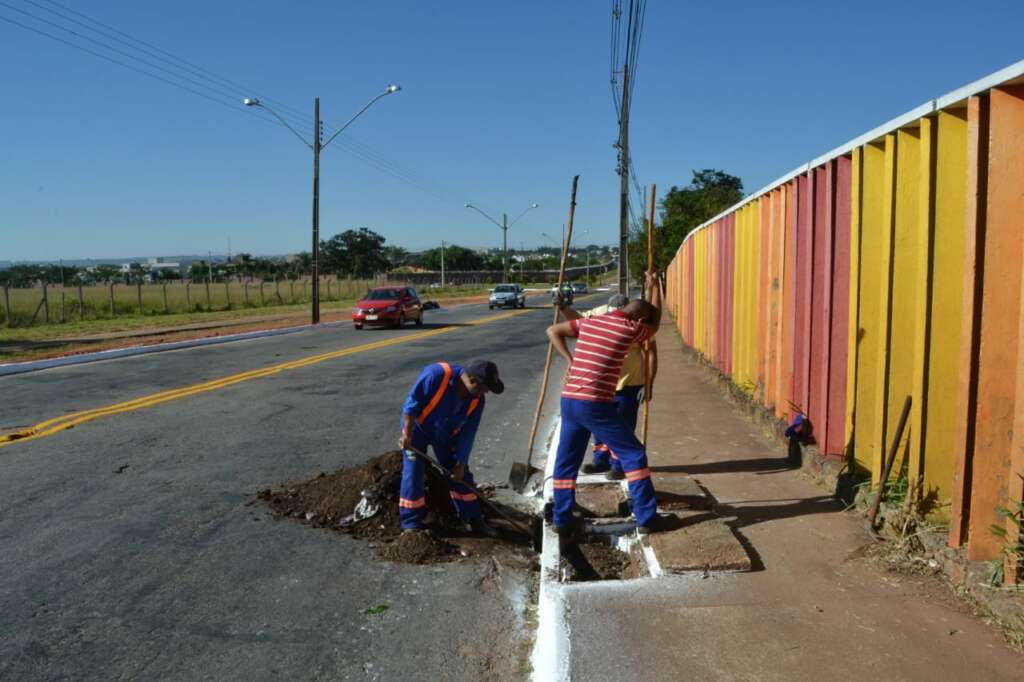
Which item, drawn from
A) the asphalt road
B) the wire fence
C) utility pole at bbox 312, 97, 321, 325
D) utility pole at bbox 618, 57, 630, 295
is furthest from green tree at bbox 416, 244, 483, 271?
the asphalt road

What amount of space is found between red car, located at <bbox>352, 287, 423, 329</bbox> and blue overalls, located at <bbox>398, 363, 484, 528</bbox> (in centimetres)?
2200

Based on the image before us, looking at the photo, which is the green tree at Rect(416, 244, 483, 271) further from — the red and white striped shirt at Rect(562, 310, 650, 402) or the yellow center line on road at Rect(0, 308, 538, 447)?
the red and white striped shirt at Rect(562, 310, 650, 402)

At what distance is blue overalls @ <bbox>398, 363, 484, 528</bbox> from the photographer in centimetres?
580

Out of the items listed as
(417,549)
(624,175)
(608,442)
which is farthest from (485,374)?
(624,175)

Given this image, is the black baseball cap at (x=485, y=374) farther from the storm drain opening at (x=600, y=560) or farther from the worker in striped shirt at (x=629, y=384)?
the worker in striped shirt at (x=629, y=384)

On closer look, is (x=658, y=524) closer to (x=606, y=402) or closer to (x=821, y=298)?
(x=606, y=402)

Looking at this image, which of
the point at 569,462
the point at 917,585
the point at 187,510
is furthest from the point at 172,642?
the point at 917,585

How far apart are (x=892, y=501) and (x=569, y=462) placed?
2.12 m

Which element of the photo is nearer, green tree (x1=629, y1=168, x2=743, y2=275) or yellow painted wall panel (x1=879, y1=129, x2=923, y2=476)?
yellow painted wall panel (x1=879, y1=129, x2=923, y2=476)

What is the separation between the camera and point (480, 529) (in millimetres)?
6137

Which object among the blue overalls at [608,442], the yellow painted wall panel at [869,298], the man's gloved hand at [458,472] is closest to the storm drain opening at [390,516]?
the man's gloved hand at [458,472]

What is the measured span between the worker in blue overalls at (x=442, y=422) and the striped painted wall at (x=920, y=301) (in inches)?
106

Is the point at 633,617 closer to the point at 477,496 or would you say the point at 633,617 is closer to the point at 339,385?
the point at 477,496

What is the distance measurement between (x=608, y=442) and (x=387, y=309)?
74.4 feet
